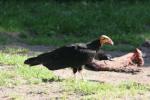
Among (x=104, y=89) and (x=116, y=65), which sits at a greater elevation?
(x=116, y=65)

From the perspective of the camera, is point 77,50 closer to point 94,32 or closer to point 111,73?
point 111,73

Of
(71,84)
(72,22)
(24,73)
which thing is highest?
(72,22)

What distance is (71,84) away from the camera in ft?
25.3

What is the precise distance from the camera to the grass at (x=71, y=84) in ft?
23.6

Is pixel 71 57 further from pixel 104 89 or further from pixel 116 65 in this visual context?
pixel 116 65

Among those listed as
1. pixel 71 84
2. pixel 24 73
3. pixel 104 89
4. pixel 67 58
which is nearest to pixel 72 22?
pixel 24 73

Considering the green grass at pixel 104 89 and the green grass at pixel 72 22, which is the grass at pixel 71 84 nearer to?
the green grass at pixel 104 89

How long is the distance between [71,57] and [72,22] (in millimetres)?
6419

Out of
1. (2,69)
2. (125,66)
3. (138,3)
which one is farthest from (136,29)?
(2,69)

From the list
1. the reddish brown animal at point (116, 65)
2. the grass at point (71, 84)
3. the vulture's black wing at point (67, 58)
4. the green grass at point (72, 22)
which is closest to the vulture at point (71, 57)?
the vulture's black wing at point (67, 58)

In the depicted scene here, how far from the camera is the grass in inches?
284

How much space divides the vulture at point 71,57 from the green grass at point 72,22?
4708 millimetres

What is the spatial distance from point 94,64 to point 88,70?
0.15 metres

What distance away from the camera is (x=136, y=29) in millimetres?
14375
